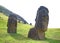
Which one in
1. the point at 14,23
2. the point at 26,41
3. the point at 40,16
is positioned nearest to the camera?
the point at 26,41

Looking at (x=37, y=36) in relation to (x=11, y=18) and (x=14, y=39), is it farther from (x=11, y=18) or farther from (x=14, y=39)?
(x=11, y=18)

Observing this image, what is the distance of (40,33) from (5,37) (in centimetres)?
437

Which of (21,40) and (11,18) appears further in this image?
(11,18)

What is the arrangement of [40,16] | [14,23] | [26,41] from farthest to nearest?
[14,23] → [40,16] → [26,41]

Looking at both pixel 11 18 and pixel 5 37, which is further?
pixel 11 18

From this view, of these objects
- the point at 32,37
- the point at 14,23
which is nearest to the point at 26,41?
the point at 32,37

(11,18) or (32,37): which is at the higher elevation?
(11,18)

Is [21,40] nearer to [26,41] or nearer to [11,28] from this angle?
[26,41]

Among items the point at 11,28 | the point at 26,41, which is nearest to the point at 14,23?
the point at 11,28

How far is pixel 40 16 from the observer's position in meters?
26.8

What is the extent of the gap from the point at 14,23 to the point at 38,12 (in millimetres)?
6058

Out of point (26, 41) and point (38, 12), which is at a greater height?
point (38, 12)

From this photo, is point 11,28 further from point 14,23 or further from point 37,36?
point 37,36

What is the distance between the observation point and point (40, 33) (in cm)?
2714
